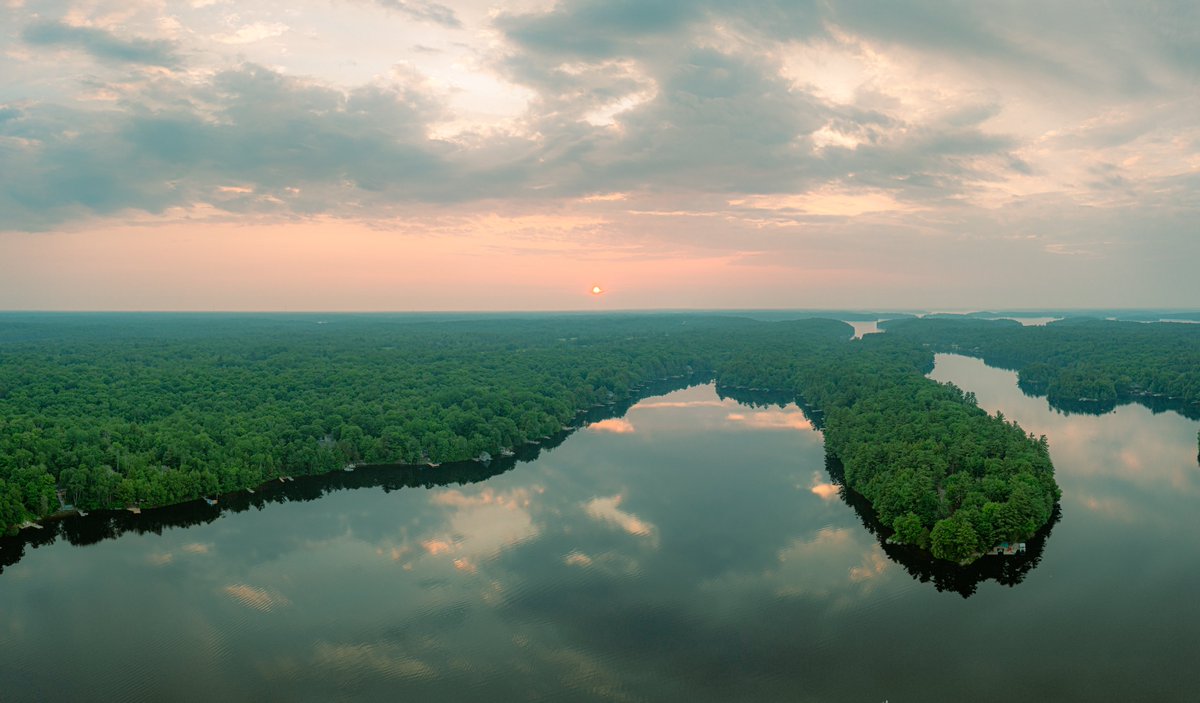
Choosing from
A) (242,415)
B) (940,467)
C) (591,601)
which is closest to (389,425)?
(242,415)

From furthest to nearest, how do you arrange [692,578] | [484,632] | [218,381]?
[218,381] → [692,578] → [484,632]

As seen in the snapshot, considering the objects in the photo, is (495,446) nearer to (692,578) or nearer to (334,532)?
(334,532)

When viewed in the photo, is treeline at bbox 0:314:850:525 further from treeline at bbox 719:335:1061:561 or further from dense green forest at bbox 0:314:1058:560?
treeline at bbox 719:335:1061:561

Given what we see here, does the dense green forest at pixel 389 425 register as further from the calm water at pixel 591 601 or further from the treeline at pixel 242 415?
the calm water at pixel 591 601

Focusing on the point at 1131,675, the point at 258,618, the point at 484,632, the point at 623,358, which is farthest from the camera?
the point at 623,358

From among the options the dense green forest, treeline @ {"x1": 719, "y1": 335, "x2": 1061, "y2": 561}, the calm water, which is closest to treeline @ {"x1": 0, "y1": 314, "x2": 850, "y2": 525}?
the dense green forest

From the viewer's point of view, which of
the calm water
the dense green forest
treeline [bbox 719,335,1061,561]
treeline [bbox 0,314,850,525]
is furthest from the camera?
treeline [bbox 0,314,850,525]

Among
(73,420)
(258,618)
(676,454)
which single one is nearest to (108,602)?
(258,618)
